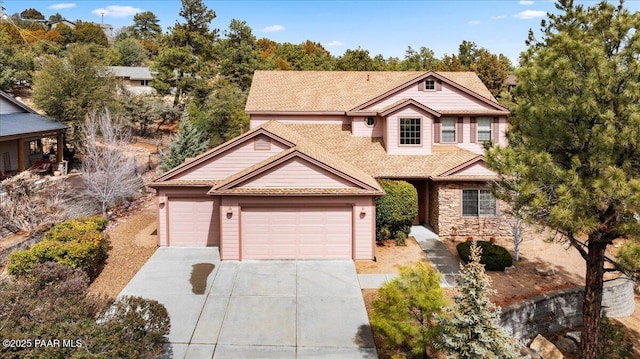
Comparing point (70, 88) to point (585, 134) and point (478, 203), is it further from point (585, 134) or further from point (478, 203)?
point (585, 134)

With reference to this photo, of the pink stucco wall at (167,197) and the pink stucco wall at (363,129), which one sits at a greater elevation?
the pink stucco wall at (363,129)

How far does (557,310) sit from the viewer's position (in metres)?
13.0

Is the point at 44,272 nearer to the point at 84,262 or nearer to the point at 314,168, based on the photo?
the point at 84,262

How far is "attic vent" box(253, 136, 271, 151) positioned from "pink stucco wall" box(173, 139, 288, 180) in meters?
0.09

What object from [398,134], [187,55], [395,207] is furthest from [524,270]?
[187,55]

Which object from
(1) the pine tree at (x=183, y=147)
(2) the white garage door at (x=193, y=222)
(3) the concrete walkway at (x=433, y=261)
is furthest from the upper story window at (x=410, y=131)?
(1) the pine tree at (x=183, y=147)

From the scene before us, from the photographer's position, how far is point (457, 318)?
7910 mm

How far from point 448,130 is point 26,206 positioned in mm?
20261

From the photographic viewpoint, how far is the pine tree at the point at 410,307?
30.5ft

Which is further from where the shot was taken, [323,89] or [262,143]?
[323,89]

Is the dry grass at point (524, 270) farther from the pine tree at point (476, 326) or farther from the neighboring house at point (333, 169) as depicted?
the pine tree at point (476, 326)

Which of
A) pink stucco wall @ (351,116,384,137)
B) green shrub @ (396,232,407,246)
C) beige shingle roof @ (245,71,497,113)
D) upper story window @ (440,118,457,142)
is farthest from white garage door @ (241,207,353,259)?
beige shingle roof @ (245,71,497,113)

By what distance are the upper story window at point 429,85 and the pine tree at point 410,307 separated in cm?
1493

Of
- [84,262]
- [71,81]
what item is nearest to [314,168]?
[84,262]
